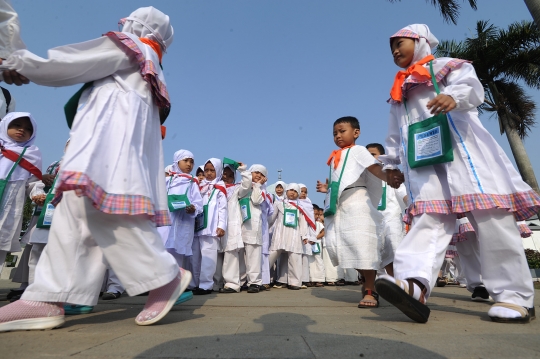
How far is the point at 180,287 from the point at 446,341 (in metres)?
1.47

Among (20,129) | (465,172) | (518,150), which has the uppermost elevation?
Result: (518,150)

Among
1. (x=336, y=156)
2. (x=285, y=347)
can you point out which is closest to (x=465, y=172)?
(x=336, y=156)

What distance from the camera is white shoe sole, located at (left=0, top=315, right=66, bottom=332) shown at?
6.35ft

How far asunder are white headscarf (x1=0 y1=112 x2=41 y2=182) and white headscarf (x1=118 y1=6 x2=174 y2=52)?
2316 millimetres

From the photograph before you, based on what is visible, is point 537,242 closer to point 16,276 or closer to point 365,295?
point 365,295

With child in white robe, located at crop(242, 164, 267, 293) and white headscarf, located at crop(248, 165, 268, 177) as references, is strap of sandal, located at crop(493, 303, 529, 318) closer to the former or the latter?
child in white robe, located at crop(242, 164, 267, 293)

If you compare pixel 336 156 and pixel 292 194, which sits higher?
pixel 292 194

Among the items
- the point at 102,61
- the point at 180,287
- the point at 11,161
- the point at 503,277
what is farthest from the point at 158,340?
the point at 11,161

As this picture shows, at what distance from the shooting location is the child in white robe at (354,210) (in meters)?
3.63

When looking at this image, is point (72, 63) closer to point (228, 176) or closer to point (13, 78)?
point (13, 78)

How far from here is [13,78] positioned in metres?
2.24

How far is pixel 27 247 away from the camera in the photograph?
486cm

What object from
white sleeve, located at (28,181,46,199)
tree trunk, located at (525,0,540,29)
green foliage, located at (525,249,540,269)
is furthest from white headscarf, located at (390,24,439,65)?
green foliage, located at (525,249,540,269)

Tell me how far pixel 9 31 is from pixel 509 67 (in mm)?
17639
